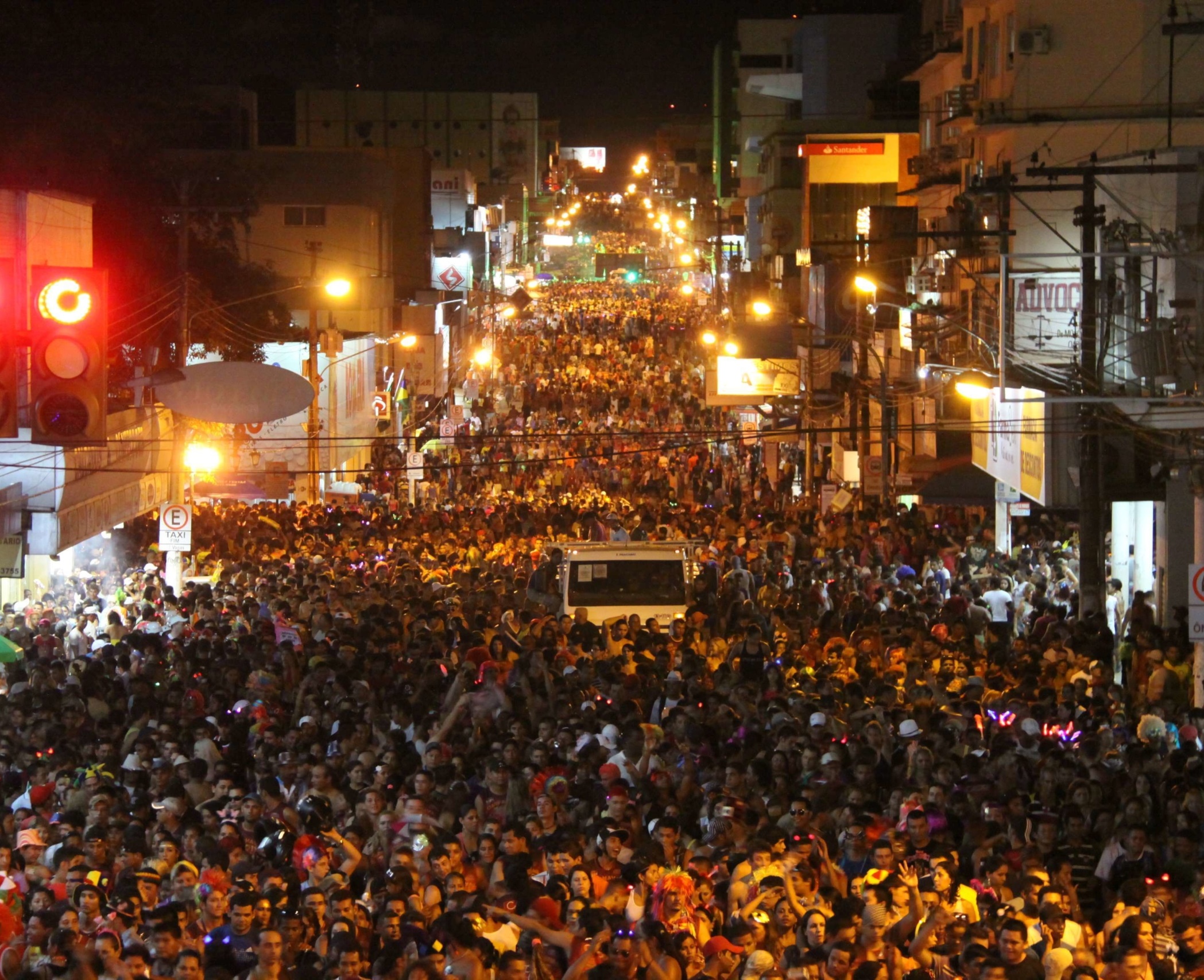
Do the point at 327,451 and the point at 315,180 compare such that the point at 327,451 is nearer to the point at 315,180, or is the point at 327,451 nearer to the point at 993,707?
the point at 315,180

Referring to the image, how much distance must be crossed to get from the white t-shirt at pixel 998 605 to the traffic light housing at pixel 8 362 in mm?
11697

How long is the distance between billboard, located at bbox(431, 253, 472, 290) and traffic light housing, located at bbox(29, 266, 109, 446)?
2110 inches

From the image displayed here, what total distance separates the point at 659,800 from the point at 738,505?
920 inches

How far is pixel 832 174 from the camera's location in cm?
5181

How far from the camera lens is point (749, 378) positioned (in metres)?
42.9

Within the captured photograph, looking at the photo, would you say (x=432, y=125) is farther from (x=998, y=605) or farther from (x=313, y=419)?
(x=998, y=605)

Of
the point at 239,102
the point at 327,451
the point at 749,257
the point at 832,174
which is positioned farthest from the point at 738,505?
the point at 749,257

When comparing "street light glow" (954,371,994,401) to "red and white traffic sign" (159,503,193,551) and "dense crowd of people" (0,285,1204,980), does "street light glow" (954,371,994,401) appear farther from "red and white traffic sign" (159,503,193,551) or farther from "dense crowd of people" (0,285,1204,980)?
"red and white traffic sign" (159,503,193,551)

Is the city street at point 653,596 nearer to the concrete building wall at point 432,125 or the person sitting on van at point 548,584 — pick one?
the person sitting on van at point 548,584

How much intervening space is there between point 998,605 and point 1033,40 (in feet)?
49.6

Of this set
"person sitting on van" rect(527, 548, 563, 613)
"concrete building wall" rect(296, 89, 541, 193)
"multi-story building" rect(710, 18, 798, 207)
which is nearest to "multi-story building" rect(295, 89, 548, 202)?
"concrete building wall" rect(296, 89, 541, 193)

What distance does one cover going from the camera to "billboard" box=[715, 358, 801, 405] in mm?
42844

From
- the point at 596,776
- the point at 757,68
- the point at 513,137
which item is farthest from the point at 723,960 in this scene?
the point at 513,137

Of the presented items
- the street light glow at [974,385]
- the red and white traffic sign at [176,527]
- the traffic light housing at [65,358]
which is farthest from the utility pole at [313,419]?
the traffic light housing at [65,358]
